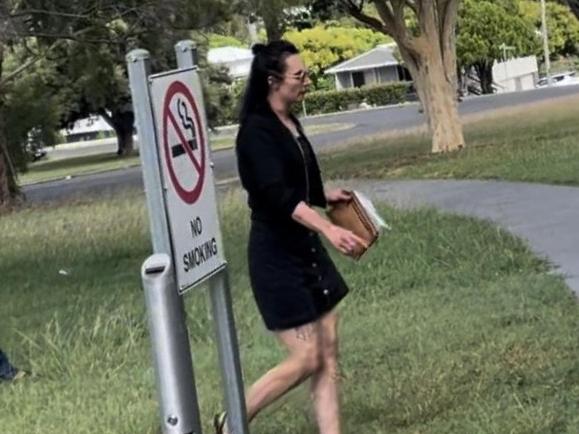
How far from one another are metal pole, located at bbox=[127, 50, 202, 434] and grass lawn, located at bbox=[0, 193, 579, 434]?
241cm

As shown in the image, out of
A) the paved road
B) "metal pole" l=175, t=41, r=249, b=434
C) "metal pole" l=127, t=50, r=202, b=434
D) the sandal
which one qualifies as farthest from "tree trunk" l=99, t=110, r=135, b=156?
"metal pole" l=127, t=50, r=202, b=434

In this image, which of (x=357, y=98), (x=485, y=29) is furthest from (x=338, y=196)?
(x=357, y=98)

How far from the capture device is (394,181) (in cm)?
2020

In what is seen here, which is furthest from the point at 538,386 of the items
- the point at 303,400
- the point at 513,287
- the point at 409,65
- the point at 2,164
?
the point at 2,164

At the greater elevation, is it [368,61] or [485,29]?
[485,29]

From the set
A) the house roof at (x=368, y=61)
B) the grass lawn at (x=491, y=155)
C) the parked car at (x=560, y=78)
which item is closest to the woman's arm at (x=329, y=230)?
the grass lawn at (x=491, y=155)

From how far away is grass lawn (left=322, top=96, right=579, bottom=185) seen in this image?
17656mm

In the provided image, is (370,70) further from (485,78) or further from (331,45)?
(485,78)

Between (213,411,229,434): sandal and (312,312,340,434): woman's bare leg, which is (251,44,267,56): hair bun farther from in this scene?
(213,411,229,434): sandal

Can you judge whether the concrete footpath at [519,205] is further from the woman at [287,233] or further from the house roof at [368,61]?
the house roof at [368,61]

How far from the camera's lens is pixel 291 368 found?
17.5 feet

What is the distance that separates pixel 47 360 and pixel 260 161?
A: 11.4ft

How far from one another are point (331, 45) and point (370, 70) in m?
3.12

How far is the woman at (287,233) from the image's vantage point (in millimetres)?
5117
